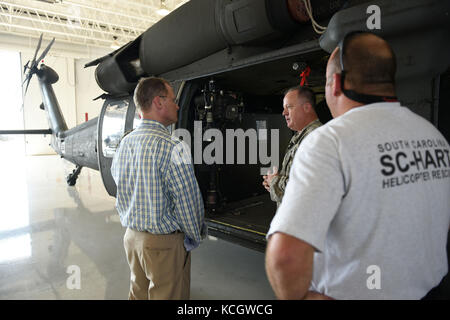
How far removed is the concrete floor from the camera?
2.51 meters

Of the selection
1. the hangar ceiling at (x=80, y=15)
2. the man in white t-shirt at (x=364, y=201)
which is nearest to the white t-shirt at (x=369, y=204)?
the man in white t-shirt at (x=364, y=201)

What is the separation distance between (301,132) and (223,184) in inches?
90.7

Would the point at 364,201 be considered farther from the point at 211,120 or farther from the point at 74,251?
the point at 74,251

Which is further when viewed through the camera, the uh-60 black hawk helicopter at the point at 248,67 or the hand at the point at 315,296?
the uh-60 black hawk helicopter at the point at 248,67

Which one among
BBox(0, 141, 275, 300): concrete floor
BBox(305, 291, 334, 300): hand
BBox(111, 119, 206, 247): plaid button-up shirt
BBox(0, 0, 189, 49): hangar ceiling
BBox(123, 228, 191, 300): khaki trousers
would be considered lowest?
BBox(0, 141, 275, 300): concrete floor

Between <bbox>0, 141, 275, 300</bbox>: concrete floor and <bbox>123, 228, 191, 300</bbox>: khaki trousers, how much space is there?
0.84m

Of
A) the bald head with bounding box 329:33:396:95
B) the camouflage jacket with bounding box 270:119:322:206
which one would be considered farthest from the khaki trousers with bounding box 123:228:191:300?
the bald head with bounding box 329:33:396:95

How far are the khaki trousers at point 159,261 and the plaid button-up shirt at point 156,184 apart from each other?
0.16ft

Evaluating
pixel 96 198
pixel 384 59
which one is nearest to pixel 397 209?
pixel 384 59

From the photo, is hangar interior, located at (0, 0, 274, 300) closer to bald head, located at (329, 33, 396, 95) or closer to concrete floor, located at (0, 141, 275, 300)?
concrete floor, located at (0, 141, 275, 300)

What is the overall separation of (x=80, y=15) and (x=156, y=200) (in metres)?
14.1

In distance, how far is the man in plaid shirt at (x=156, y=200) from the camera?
5.31 ft

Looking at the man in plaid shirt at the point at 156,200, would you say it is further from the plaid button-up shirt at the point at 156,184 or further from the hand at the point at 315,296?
the hand at the point at 315,296

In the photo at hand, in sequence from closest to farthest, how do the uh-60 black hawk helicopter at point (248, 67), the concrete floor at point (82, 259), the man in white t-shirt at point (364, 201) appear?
1. the man in white t-shirt at point (364, 201)
2. the uh-60 black hawk helicopter at point (248, 67)
3. the concrete floor at point (82, 259)
